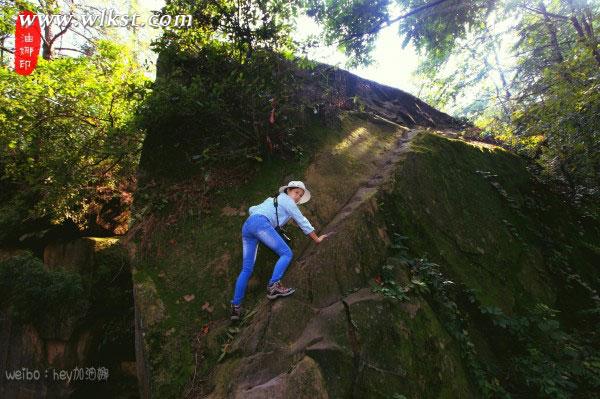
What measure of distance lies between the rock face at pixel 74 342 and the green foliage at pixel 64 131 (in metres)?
2.06

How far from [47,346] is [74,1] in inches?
460

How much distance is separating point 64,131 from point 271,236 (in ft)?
25.0

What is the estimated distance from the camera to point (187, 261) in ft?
18.6

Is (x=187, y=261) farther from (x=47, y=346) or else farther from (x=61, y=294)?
(x=47, y=346)

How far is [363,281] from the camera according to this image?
4.93 meters

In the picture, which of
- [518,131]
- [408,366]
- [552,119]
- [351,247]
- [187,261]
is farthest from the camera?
[518,131]

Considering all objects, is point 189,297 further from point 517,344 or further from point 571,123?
point 571,123

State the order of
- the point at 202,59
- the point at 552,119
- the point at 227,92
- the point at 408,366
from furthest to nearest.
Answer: the point at 552,119 → the point at 202,59 → the point at 227,92 → the point at 408,366

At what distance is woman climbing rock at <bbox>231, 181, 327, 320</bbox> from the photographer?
181 inches

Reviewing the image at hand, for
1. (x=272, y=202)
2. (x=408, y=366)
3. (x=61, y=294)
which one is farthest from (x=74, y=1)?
(x=408, y=366)

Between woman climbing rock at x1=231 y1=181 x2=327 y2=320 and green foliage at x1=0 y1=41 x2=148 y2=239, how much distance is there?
4.72m

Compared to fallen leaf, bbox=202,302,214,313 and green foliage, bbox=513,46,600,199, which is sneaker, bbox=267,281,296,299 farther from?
green foliage, bbox=513,46,600,199

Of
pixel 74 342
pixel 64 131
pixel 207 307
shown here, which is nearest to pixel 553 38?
pixel 207 307

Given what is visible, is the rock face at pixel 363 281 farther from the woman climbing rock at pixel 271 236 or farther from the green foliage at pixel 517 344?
the woman climbing rock at pixel 271 236
